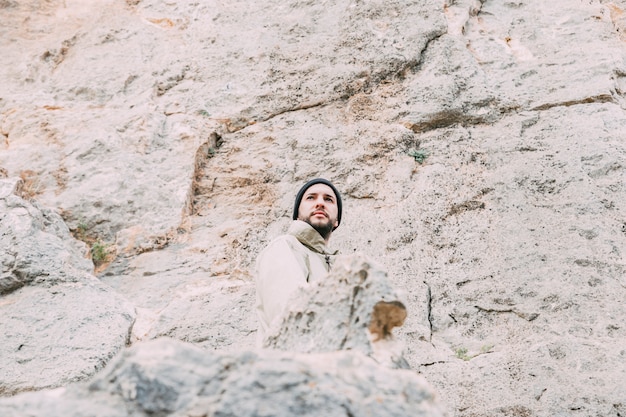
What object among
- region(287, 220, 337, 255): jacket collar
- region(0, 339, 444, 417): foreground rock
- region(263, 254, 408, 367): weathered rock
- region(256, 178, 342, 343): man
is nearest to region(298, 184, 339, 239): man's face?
region(256, 178, 342, 343): man

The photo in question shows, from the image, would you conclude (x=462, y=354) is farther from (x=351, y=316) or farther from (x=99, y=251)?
(x=99, y=251)

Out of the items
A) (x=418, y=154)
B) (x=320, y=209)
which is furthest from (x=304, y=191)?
(x=418, y=154)

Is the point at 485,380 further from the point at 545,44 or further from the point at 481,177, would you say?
the point at 545,44

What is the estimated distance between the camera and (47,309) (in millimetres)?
4430

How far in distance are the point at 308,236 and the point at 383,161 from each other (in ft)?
5.99

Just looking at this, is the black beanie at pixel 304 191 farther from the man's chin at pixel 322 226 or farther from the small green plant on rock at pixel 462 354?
the small green plant on rock at pixel 462 354

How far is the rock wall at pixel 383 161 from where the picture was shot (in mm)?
4086

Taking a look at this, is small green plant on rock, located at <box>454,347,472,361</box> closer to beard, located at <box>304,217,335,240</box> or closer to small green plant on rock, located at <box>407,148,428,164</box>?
beard, located at <box>304,217,335,240</box>

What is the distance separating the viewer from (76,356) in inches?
164

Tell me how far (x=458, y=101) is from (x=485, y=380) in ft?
8.27

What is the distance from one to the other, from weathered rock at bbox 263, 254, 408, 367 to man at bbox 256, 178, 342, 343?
0.53 ft

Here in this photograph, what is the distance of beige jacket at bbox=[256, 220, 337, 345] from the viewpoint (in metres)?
2.98

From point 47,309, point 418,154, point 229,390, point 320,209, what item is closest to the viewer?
point 229,390

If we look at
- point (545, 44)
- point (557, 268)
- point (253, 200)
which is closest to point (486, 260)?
point (557, 268)
